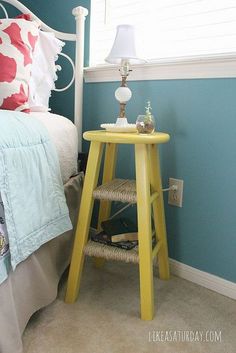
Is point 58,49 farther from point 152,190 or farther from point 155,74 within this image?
point 152,190

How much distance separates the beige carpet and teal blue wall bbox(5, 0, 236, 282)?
6.5 inches

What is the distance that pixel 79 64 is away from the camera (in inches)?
61.7

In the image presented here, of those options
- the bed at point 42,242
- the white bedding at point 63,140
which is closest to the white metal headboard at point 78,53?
the bed at point 42,242

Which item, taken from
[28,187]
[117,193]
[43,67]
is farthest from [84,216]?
[43,67]

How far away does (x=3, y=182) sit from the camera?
85cm

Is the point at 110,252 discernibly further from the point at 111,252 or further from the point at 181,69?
the point at 181,69

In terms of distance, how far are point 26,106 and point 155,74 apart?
1.83ft

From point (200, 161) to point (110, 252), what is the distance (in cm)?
51

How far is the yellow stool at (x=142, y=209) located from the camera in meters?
1.07

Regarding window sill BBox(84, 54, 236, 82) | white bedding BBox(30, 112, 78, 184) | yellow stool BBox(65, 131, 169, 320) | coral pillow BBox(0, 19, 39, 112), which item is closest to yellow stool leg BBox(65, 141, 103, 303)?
yellow stool BBox(65, 131, 169, 320)

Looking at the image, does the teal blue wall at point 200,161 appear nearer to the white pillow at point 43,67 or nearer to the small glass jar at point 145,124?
the small glass jar at point 145,124

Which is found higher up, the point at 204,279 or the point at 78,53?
the point at 78,53

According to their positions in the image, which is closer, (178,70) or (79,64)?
(178,70)

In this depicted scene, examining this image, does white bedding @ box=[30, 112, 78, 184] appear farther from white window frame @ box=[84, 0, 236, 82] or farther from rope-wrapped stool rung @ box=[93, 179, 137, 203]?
white window frame @ box=[84, 0, 236, 82]
